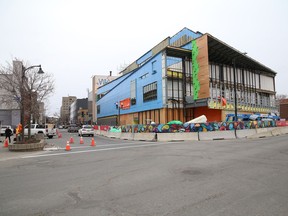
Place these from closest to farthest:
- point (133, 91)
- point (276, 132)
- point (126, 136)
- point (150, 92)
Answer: point (276, 132)
point (126, 136)
point (150, 92)
point (133, 91)

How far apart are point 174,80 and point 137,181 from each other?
92.4 ft

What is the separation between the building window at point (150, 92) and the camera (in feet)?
112

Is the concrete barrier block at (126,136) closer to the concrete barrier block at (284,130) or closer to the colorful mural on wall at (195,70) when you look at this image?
the colorful mural on wall at (195,70)

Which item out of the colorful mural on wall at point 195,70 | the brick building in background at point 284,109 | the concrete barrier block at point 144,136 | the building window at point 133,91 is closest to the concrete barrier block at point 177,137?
the concrete barrier block at point 144,136

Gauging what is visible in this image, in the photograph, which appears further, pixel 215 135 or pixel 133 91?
pixel 133 91

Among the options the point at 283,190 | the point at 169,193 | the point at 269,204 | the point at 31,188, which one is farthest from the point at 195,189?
the point at 31,188

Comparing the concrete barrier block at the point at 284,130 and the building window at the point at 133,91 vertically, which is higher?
the building window at the point at 133,91

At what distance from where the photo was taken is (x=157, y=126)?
22859mm

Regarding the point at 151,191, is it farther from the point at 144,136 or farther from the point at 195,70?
the point at 195,70

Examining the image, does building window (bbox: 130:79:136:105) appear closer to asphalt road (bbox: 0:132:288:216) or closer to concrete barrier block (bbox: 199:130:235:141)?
concrete barrier block (bbox: 199:130:235:141)

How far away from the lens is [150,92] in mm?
35438

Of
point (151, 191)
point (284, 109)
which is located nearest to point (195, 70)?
point (151, 191)

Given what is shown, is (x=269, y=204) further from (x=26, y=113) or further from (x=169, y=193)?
(x=26, y=113)

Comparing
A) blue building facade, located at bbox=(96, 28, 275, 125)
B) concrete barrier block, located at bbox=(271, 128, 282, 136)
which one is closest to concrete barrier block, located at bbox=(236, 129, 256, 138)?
concrete barrier block, located at bbox=(271, 128, 282, 136)
